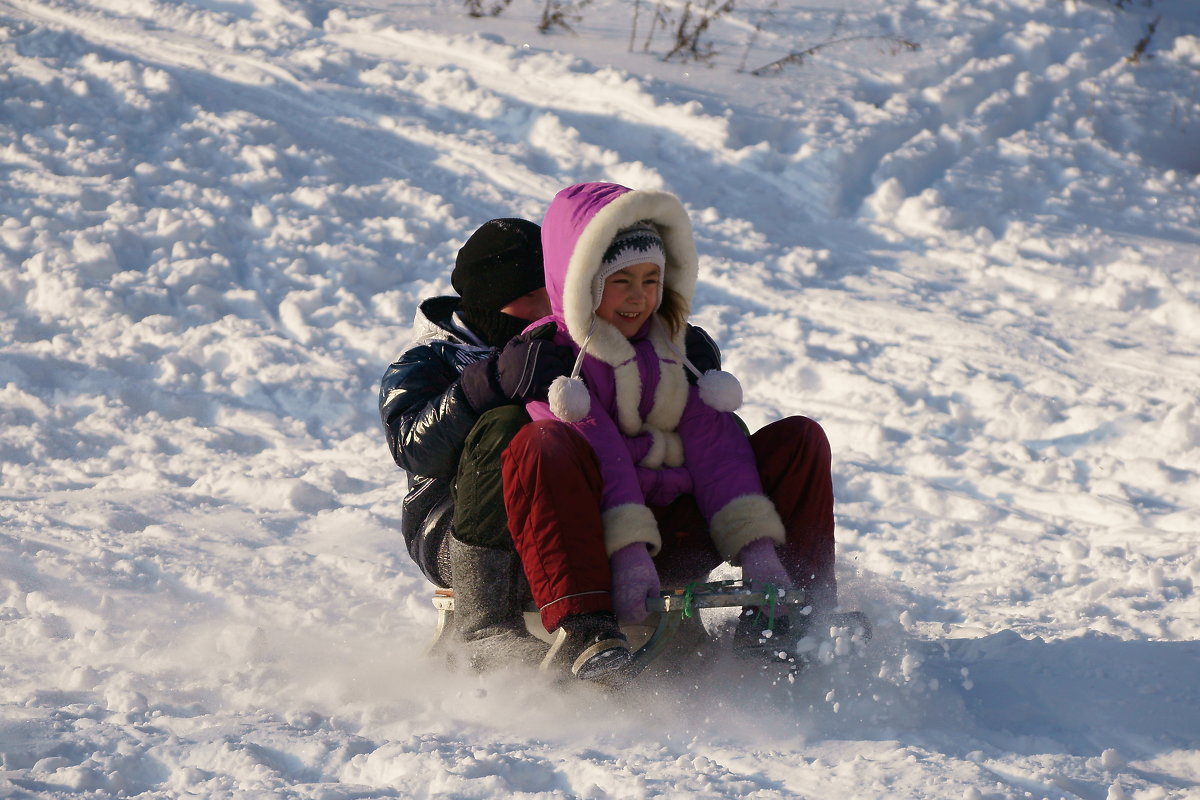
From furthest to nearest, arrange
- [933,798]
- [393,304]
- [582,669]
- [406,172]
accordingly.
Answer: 1. [406,172]
2. [393,304]
3. [582,669]
4. [933,798]

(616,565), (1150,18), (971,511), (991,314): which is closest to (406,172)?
(991,314)

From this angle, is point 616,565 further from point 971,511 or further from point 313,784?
point 971,511

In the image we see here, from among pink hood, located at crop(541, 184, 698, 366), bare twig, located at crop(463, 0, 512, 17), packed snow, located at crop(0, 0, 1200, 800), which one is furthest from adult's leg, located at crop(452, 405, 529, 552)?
bare twig, located at crop(463, 0, 512, 17)

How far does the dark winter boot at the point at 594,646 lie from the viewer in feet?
9.07

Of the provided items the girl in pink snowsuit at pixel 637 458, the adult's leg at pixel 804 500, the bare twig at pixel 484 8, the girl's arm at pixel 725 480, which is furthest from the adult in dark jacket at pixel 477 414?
the bare twig at pixel 484 8

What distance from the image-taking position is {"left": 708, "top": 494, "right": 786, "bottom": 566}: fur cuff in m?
2.98

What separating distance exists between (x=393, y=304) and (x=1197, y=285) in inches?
152

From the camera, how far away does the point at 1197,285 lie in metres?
6.29

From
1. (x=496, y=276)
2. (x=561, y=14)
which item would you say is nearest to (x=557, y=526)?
(x=496, y=276)

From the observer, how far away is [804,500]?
10.3ft

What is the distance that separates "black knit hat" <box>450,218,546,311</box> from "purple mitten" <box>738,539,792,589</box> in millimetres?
915

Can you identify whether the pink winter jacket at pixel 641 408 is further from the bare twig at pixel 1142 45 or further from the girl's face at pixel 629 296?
the bare twig at pixel 1142 45

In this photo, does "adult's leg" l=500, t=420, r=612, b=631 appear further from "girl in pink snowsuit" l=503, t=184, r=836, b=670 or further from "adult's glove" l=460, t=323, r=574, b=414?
"adult's glove" l=460, t=323, r=574, b=414

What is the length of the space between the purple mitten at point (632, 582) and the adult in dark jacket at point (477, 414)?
0.29 m
